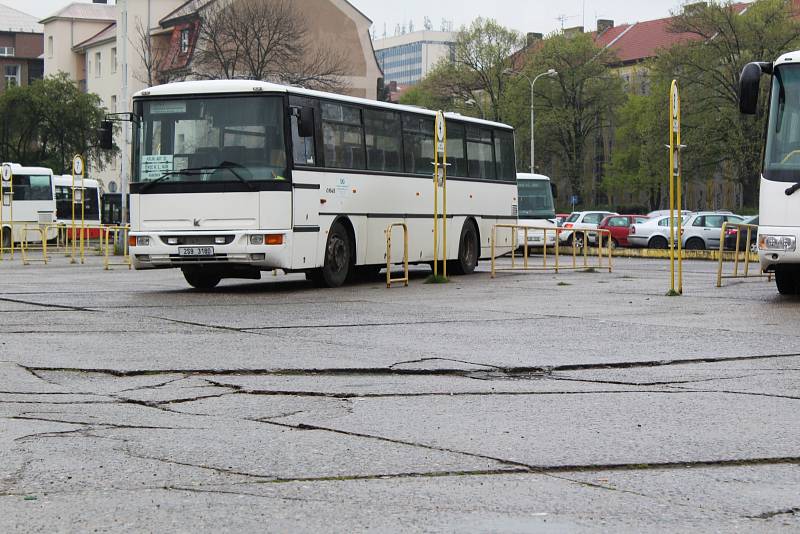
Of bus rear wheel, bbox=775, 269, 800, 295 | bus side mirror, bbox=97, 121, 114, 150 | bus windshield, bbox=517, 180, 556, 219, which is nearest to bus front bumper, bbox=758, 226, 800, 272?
bus rear wheel, bbox=775, 269, 800, 295

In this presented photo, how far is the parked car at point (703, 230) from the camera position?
1956 inches

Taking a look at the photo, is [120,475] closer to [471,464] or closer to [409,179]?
[471,464]

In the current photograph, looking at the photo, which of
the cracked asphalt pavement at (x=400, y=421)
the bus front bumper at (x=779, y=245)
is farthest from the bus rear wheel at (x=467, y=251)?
the cracked asphalt pavement at (x=400, y=421)

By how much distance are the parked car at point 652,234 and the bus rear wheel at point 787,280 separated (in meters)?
→ 32.3

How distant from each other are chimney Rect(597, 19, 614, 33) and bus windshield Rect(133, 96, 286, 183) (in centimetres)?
10728

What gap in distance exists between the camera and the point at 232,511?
546cm

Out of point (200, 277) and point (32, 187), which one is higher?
point (32, 187)

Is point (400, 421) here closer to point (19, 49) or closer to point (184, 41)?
point (184, 41)

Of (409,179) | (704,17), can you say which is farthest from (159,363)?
(704,17)

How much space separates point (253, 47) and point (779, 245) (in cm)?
5019

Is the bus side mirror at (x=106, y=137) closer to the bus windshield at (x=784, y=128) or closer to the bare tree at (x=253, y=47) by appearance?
the bus windshield at (x=784, y=128)

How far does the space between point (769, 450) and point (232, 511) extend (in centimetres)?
291

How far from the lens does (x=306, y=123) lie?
20.2m

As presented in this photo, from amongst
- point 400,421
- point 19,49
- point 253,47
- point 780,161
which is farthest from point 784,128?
point 19,49
